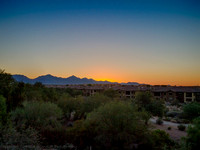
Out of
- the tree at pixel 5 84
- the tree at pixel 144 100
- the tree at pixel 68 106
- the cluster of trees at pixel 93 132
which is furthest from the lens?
the tree at pixel 144 100

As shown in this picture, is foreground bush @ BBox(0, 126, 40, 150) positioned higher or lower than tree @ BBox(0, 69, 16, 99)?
lower

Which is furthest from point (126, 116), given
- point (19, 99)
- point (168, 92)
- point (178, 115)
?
point (168, 92)

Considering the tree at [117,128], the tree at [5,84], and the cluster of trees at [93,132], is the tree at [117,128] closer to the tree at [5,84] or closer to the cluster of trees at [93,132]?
the cluster of trees at [93,132]

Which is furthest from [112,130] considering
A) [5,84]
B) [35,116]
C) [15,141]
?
[5,84]

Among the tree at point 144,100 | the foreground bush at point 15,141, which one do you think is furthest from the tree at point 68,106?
the foreground bush at point 15,141

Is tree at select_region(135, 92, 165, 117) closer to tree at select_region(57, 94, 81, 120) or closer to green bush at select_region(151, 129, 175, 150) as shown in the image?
tree at select_region(57, 94, 81, 120)

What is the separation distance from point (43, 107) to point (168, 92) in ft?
203

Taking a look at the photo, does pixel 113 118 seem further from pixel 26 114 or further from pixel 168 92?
pixel 168 92

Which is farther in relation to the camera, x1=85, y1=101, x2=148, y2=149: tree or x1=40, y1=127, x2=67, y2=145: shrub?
x1=40, y1=127, x2=67, y2=145: shrub

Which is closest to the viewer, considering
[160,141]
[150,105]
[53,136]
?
[53,136]

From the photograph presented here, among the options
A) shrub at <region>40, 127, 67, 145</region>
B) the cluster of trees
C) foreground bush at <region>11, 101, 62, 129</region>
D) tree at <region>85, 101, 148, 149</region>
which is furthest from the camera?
foreground bush at <region>11, 101, 62, 129</region>

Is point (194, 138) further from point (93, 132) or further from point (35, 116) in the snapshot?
point (35, 116)

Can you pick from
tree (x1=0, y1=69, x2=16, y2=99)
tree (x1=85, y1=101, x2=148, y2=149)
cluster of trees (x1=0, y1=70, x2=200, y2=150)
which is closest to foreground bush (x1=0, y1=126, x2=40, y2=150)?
cluster of trees (x1=0, y1=70, x2=200, y2=150)

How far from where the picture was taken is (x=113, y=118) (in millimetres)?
12922
